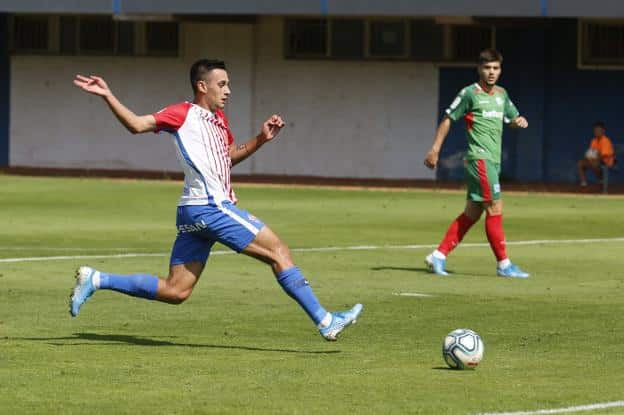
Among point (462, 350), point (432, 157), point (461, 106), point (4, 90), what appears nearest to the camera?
point (462, 350)

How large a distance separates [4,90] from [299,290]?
29651 mm

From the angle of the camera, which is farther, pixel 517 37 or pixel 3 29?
pixel 3 29

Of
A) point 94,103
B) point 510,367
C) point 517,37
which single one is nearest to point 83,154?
point 94,103

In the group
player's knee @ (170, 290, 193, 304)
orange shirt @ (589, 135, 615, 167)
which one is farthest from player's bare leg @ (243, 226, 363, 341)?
orange shirt @ (589, 135, 615, 167)

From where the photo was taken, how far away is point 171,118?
11.0 metres

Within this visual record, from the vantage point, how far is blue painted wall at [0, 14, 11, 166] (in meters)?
39.3

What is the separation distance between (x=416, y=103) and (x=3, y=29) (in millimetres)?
10197

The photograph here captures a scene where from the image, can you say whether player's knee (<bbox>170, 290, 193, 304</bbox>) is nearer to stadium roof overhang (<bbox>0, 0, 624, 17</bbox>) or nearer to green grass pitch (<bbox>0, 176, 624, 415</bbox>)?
green grass pitch (<bbox>0, 176, 624, 415</bbox>)

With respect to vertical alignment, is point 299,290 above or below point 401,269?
above

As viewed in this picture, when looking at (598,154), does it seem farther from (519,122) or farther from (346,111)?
(519,122)

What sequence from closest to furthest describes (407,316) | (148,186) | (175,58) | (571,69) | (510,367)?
(510,367) < (407,316) < (148,186) < (571,69) < (175,58)

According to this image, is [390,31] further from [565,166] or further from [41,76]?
[41,76]

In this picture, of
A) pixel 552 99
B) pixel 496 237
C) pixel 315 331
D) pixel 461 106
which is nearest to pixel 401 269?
pixel 496 237

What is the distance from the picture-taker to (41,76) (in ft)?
128
